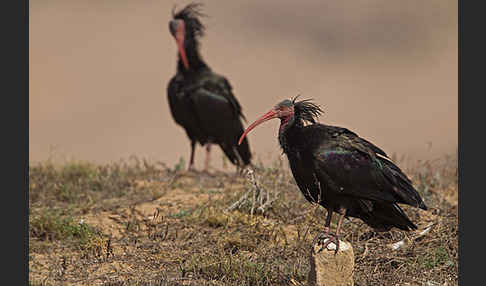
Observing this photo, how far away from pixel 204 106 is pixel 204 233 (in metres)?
3.47

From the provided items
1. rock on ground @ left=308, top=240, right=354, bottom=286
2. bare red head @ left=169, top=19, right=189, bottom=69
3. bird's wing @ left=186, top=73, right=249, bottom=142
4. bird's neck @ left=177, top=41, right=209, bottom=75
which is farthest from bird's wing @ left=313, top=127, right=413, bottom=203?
bare red head @ left=169, top=19, right=189, bottom=69

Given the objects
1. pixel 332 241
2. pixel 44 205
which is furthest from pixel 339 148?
pixel 44 205

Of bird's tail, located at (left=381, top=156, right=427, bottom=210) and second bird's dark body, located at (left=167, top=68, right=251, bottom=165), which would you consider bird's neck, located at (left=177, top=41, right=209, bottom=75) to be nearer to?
second bird's dark body, located at (left=167, top=68, right=251, bottom=165)

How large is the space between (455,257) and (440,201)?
1.70 meters

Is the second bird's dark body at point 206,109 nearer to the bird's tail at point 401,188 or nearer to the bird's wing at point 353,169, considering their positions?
the bird's wing at point 353,169

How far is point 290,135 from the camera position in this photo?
5715 mm

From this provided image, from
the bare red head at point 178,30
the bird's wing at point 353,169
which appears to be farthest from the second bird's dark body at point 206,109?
the bird's wing at point 353,169

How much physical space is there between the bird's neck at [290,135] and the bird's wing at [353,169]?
0.22 metres

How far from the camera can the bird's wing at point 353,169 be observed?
548 cm

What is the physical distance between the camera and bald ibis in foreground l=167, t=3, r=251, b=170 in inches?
411

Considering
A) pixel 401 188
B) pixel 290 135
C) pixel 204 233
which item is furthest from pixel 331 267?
pixel 204 233

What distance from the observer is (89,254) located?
6516 millimetres

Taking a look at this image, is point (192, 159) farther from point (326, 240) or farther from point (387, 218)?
point (326, 240)

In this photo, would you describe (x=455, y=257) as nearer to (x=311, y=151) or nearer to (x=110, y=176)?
(x=311, y=151)
